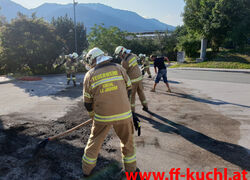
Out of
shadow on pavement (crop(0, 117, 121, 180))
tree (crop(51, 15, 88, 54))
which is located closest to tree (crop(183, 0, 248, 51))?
tree (crop(51, 15, 88, 54))

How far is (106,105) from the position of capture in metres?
2.85

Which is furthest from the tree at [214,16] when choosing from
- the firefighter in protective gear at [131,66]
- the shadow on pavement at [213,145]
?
the shadow on pavement at [213,145]

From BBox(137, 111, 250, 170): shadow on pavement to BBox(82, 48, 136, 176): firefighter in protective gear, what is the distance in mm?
1774

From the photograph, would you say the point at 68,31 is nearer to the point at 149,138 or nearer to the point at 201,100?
the point at 201,100

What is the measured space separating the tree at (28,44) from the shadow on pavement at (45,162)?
40.3 ft

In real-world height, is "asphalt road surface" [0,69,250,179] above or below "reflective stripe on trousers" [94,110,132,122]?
below

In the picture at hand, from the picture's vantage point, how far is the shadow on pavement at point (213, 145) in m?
3.42

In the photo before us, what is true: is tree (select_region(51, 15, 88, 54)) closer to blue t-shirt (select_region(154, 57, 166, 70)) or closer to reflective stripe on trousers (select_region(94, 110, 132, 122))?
blue t-shirt (select_region(154, 57, 166, 70))

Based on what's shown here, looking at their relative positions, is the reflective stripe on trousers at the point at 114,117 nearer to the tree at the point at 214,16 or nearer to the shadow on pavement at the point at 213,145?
the shadow on pavement at the point at 213,145

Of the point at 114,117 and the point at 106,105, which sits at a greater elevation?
the point at 106,105

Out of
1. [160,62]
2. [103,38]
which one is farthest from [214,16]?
[160,62]

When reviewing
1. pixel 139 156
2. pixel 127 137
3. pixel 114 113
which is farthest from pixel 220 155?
pixel 114 113

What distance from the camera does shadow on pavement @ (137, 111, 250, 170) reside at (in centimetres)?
342

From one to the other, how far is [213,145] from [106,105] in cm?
253
